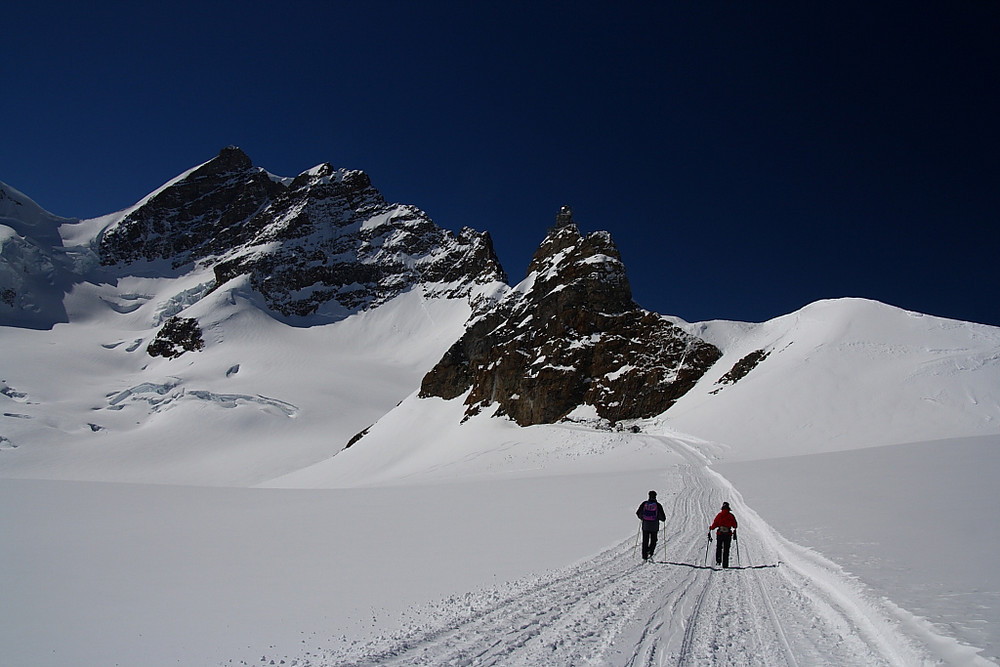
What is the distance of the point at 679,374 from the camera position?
150 feet

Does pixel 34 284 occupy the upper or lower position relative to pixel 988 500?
upper

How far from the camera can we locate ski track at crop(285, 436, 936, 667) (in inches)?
201

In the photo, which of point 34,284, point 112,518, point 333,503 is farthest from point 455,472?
point 34,284

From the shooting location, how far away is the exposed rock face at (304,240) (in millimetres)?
126100

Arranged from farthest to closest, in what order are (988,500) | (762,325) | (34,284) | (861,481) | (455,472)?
(34,284), (762,325), (455,472), (861,481), (988,500)

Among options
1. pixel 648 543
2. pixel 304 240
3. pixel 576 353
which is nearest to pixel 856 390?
pixel 576 353

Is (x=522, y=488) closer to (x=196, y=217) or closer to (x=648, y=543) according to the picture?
(x=648, y=543)

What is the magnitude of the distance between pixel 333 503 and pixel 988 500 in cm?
1662

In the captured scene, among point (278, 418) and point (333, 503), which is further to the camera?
point (278, 418)

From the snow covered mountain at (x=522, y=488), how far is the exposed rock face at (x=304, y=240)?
74.9 ft

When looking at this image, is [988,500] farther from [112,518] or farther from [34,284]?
[34,284]

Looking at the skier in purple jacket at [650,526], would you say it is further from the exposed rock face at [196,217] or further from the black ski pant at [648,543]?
the exposed rock face at [196,217]

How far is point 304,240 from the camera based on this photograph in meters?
140

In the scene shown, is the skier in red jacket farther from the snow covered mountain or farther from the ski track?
the snow covered mountain
